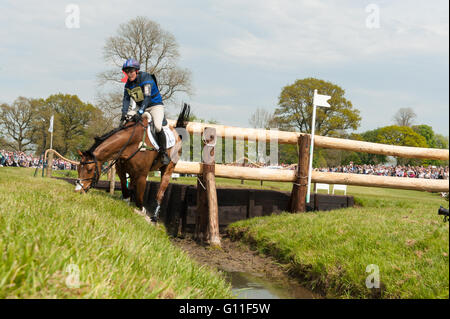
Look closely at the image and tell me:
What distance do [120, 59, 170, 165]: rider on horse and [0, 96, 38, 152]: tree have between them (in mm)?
52395

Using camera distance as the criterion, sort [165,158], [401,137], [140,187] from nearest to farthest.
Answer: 1. [140,187]
2. [165,158]
3. [401,137]

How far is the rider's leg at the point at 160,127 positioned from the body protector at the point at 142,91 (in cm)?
14

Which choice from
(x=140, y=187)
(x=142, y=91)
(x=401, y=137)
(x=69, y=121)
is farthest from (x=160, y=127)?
(x=401, y=137)

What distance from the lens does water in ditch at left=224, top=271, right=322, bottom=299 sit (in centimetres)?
504

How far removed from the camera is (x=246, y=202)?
10547 mm

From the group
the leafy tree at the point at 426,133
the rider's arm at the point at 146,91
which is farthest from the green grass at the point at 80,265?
the leafy tree at the point at 426,133

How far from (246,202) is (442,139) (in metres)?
88.8

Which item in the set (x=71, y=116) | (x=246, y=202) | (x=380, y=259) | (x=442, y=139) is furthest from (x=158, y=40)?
(x=442, y=139)

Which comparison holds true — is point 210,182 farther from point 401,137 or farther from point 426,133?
point 426,133

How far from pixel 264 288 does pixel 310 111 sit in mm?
49494

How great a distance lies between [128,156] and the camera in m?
7.90

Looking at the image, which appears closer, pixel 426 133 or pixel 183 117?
pixel 183 117

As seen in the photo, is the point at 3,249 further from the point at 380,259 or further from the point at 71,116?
the point at 71,116

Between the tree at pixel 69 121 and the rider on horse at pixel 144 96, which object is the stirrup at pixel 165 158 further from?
the tree at pixel 69 121
